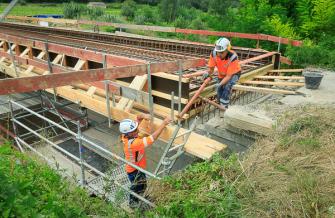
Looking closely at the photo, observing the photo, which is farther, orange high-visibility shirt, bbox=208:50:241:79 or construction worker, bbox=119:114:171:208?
orange high-visibility shirt, bbox=208:50:241:79

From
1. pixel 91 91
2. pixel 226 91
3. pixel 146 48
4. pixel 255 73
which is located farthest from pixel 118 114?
pixel 146 48

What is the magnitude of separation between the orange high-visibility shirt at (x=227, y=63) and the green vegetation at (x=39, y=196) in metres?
3.36

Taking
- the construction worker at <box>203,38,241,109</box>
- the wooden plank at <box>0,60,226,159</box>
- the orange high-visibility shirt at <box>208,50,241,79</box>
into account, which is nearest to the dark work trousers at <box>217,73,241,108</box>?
the construction worker at <box>203,38,241,109</box>

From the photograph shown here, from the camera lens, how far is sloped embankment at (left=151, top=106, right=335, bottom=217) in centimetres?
267

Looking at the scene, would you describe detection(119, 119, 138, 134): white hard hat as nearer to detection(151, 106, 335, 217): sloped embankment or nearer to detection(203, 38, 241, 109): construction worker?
detection(151, 106, 335, 217): sloped embankment

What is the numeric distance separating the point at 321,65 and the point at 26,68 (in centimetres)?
815

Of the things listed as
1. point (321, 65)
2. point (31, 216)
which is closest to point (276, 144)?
point (31, 216)

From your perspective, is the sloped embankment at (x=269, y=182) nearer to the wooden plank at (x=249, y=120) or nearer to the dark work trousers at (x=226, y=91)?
the wooden plank at (x=249, y=120)

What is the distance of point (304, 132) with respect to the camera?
3.79m

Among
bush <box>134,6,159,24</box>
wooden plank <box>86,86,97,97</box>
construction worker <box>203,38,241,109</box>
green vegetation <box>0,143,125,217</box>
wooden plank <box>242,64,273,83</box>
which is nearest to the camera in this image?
green vegetation <box>0,143,125,217</box>

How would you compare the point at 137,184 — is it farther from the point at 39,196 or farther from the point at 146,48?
the point at 146,48

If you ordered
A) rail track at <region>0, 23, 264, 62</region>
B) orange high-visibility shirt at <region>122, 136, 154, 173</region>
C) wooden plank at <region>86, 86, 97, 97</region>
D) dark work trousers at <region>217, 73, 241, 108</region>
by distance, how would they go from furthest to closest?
rail track at <region>0, 23, 264, 62</region> → wooden plank at <region>86, 86, 97, 97</region> → dark work trousers at <region>217, 73, 241, 108</region> → orange high-visibility shirt at <region>122, 136, 154, 173</region>

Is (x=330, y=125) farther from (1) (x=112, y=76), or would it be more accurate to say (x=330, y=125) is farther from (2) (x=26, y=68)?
(2) (x=26, y=68)

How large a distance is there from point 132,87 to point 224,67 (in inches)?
73.8
